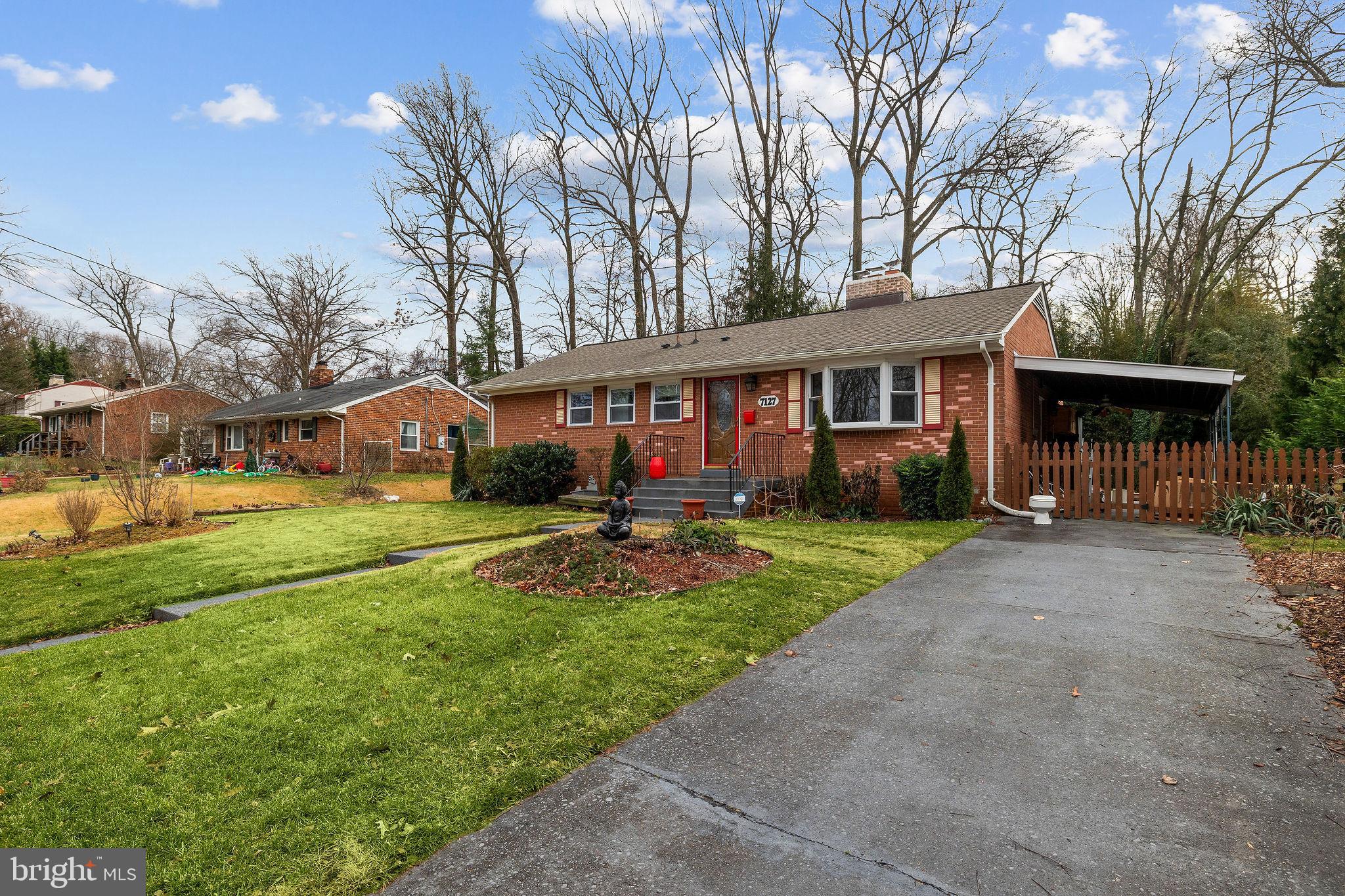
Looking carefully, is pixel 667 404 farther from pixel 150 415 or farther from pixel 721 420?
pixel 150 415

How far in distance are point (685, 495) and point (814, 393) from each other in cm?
330

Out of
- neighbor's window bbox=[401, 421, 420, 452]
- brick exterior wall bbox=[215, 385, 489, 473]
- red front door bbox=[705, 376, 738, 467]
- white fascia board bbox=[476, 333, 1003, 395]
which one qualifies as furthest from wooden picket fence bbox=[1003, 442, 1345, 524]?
neighbor's window bbox=[401, 421, 420, 452]

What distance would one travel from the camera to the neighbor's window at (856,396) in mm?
11734

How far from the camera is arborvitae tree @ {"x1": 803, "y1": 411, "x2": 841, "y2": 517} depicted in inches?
435

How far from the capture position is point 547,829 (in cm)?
240

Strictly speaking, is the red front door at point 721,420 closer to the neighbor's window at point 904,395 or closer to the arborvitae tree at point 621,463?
the arborvitae tree at point 621,463

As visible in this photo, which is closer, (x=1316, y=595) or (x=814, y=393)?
(x=1316, y=595)

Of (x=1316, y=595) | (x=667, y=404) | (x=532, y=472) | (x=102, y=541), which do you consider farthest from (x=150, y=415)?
(x=1316, y=595)

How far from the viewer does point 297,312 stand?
3331cm

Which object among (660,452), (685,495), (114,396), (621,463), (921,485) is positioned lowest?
(685,495)

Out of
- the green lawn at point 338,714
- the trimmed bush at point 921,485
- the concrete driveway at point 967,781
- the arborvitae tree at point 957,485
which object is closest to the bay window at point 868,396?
the trimmed bush at point 921,485

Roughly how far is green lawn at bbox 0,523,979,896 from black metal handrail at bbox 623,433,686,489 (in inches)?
327

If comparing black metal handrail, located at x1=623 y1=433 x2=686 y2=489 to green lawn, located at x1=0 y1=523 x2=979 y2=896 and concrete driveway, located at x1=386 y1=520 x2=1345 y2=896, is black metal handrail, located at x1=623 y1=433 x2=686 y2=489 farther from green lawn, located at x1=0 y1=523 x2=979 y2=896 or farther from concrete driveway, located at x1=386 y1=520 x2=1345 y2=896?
concrete driveway, located at x1=386 y1=520 x2=1345 y2=896

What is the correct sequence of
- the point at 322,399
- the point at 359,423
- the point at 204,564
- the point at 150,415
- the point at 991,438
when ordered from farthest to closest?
the point at 150,415, the point at 322,399, the point at 359,423, the point at 991,438, the point at 204,564
